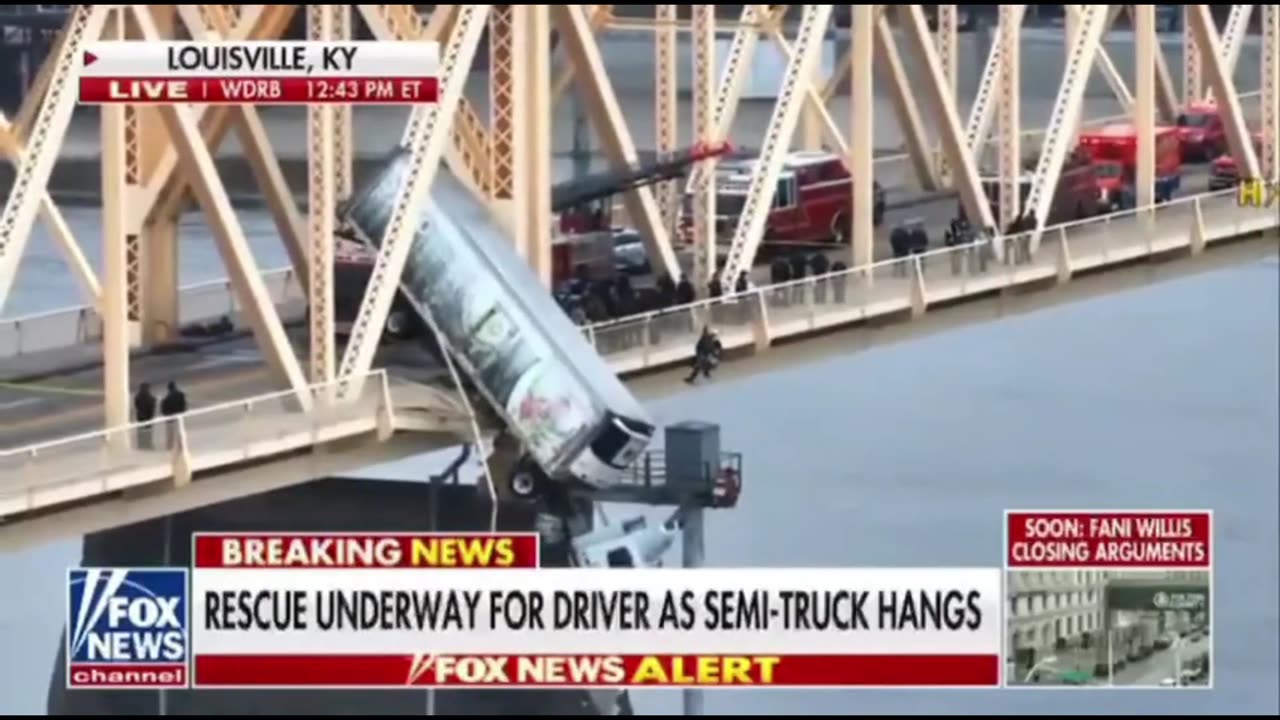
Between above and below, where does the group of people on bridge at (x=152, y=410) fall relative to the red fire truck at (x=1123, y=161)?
below

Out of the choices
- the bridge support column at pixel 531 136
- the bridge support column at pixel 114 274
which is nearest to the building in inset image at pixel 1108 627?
the bridge support column at pixel 114 274

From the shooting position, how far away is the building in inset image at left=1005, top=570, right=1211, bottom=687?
1174cm

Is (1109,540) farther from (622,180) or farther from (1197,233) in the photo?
(1197,233)

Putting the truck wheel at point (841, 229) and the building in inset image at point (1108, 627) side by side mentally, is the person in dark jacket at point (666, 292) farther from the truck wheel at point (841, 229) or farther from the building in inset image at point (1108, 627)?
the building in inset image at point (1108, 627)

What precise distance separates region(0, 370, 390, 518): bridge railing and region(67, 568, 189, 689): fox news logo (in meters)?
1.46

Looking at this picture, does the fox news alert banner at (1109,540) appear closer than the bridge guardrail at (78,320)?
Yes

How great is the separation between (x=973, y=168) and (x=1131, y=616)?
7.00 m

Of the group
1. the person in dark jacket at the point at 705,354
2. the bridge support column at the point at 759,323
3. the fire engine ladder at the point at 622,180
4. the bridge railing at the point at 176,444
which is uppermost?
the fire engine ladder at the point at 622,180

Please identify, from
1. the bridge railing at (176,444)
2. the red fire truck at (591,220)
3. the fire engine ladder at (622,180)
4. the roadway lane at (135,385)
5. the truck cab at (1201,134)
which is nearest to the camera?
the bridge railing at (176,444)

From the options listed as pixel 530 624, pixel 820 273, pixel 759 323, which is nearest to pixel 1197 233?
pixel 820 273

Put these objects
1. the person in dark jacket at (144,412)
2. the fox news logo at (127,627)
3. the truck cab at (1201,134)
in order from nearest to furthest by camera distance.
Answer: the fox news logo at (127,627)
the person in dark jacket at (144,412)
the truck cab at (1201,134)

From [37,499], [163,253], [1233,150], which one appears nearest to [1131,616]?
[37,499]

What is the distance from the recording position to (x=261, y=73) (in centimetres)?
1237

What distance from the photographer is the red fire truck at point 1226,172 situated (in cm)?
2041
